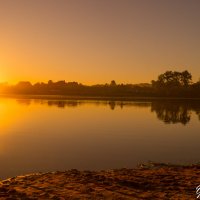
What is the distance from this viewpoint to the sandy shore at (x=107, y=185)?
11.3 meters

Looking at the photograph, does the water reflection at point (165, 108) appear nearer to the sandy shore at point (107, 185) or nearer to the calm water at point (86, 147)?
the calm water at point (86, 147)

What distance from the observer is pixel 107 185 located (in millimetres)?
12703

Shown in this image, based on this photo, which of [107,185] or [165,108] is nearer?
[107,185]

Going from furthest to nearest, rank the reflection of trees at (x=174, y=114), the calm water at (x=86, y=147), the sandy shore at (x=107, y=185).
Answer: the reflection of trees at (x=174, y=114) < the calm water at (x=86, y=147) < the sandy shore at (x=107, y=185)

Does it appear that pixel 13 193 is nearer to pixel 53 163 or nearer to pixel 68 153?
pixel 53 163

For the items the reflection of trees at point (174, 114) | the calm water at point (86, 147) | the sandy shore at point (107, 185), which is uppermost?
the sandy shore at point (107, 185)

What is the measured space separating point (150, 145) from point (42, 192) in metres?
14.7

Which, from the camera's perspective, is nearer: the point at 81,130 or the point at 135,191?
the point at 135,191

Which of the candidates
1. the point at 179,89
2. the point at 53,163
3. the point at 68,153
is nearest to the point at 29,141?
the point at 68,153

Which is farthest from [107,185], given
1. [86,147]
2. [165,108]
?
[165,108]

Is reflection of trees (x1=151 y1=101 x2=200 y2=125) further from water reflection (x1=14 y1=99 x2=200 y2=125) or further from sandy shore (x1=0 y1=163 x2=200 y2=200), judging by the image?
sandy shore (x1=0 y1=163 x2=200 y2=200)

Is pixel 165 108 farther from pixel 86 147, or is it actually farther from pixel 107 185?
pixel 107 185

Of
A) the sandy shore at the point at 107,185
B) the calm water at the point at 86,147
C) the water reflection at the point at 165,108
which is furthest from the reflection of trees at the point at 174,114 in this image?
the sandy shore at the point at 107,185

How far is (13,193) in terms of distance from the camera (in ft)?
38.0
